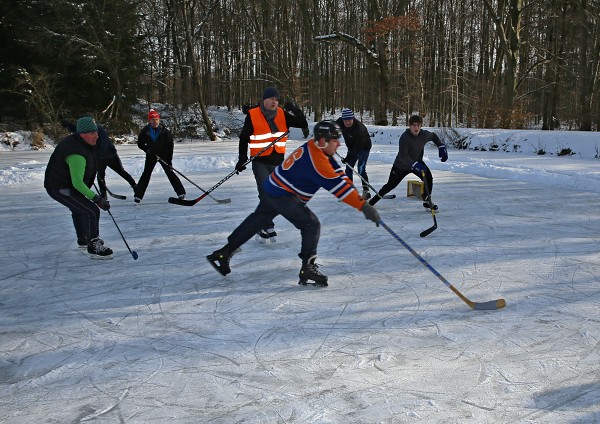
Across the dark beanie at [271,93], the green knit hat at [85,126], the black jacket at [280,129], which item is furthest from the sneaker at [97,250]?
the dark beanie at [271,93]

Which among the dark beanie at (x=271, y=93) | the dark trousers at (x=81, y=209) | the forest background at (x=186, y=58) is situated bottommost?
the dark trousers at (x=81, y=209)

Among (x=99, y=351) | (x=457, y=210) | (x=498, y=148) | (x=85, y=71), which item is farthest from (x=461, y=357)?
(x=85, y=71)

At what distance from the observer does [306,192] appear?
3723 millimetres

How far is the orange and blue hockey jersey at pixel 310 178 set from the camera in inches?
134

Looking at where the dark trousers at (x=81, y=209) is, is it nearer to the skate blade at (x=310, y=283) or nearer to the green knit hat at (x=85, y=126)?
the green knit hat at (x=85, y=126)

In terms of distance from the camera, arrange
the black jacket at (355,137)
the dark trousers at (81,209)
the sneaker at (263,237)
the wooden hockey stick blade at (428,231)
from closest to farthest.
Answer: the dark trousers at (81,209), the sneaker at (263,237), the wooden hockey stick blade at (428,231), the black jacket at (355,137)

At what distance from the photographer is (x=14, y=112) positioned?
2117 cm

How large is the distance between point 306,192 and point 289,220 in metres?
0.27

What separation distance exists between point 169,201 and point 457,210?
13.7 feet

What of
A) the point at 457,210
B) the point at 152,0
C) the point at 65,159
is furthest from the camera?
the point at 152,0

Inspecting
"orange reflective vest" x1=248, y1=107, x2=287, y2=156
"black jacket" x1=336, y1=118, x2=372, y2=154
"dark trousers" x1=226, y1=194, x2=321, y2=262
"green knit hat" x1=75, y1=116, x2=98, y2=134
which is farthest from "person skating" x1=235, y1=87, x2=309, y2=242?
"black jacket" x1=336, y1=118, x2=372, y2=154

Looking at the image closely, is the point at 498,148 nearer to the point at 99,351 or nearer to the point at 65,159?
the point at 65,159

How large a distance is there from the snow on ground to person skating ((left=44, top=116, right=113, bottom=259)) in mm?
254

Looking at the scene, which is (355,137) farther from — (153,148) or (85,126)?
(85,126)
